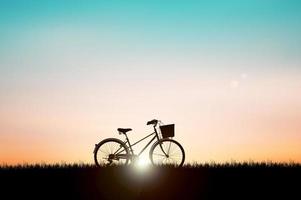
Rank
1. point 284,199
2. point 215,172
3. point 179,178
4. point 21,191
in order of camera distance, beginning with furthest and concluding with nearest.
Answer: point 215,172 < point 179,178 < point 21,191 < point 284,199

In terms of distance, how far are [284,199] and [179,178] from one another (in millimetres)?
3392

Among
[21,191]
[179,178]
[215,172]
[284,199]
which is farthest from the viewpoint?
[215,172]

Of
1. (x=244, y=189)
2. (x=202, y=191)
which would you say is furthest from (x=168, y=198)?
(x=244, y=189)

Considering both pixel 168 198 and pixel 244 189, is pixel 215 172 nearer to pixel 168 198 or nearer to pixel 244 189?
pixel 244 189

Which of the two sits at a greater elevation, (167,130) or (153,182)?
(167,130)

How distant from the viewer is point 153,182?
1662cm

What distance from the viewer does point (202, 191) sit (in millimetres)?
15672

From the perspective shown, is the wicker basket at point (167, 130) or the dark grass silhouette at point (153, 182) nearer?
the dark grass silhouette at point (153, 182)

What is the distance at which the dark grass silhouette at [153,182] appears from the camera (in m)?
15.3

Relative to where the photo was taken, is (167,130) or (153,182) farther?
(167,130)

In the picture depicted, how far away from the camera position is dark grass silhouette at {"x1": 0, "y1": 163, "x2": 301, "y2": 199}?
15.3 metres

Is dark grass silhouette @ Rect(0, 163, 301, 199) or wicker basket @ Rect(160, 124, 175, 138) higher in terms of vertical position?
wicker basket @ Rect(160, 124, 175, 138)

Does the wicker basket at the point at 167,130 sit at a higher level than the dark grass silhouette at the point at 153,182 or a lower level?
higher

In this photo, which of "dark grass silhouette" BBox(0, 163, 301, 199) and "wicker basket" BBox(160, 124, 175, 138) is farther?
"wicker basket" BBox(160, 124, 175, 138)
